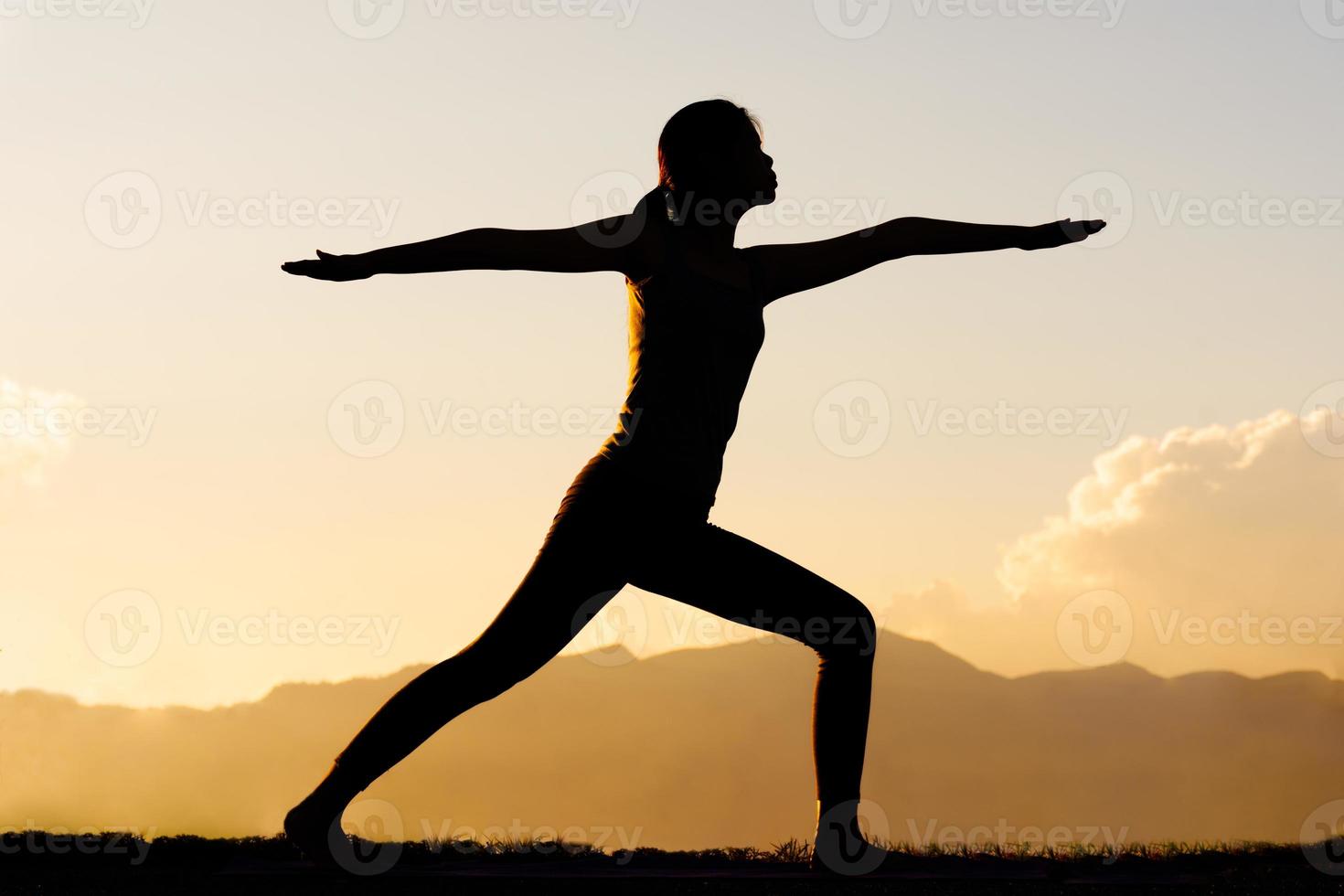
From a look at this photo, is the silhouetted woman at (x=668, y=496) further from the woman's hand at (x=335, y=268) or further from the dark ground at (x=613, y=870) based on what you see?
the dark ground at (x=613, y=870)

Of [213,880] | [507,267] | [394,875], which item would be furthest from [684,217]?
[213,880]

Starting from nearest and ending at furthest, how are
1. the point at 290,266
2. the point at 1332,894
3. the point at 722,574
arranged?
the point at 290,266
the point at 722,574
the point at 1332,894

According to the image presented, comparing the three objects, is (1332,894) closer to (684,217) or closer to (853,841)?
(853,841)

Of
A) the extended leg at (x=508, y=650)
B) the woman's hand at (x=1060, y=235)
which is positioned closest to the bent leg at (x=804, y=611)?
the extended leg at (x=508, y=650)

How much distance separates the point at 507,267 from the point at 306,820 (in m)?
2.25

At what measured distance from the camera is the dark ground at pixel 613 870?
5887mm

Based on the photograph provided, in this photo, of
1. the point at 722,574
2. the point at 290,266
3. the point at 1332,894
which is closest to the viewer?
the point at 290,266

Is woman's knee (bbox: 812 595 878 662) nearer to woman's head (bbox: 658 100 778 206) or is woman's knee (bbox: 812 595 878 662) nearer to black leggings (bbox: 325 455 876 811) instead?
black leggings (bbox: 325 455 876 811)

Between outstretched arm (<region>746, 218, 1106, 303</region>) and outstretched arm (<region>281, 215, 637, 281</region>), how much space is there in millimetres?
674

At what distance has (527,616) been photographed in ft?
16.9

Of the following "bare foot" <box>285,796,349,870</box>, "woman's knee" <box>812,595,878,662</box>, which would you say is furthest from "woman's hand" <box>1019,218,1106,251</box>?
"bare foot" <box>285,796,349,870</box>

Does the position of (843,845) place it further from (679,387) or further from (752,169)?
(752,169)

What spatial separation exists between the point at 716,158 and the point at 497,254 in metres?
0.97

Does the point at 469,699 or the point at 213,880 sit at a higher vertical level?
the point at 469,699
